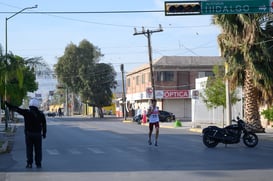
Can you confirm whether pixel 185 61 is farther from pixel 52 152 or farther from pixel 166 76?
pixel 52 152

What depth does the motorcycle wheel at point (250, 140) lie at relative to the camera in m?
23.1

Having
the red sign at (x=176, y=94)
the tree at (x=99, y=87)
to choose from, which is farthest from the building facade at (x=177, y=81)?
the tree at (x=99, y=87)

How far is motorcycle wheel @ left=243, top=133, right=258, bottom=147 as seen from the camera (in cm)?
2306

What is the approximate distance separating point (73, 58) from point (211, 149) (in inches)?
3219

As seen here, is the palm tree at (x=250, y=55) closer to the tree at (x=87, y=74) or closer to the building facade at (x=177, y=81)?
the building facade at (x=177, y=81)

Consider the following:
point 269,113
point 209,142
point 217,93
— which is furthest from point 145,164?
point 217,93

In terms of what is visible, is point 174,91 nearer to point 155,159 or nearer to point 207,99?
point 207,99

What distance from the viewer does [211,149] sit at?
21859 mm

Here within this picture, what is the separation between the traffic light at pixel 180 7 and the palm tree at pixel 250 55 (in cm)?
939

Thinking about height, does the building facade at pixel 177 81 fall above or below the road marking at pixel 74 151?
above

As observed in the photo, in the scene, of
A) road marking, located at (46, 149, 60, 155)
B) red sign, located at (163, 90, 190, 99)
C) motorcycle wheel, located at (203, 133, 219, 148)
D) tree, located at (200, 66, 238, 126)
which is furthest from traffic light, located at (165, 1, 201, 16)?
red sign, located at (163, 90, 190, 99)

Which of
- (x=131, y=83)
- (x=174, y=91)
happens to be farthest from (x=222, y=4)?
(x=131, y=83)

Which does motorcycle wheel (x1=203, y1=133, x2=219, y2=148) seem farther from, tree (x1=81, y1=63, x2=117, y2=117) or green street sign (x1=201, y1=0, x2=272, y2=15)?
tree (x1=81, y1=63, x2=117, y2=117)

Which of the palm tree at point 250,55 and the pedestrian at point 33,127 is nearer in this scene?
the pedestrian at point 33,127
